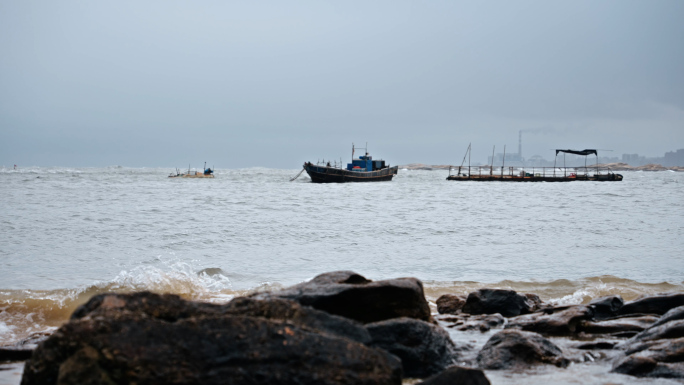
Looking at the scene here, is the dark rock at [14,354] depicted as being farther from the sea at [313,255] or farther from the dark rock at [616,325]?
the dark rock at [616,325]

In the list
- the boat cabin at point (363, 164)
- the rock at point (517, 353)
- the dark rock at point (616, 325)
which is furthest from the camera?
the boat cabin at point (363, 164)

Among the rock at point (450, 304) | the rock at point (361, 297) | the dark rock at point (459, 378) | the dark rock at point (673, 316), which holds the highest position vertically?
the rock at point (361, 297)

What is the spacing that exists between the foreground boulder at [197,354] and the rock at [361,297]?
1546 millimetres

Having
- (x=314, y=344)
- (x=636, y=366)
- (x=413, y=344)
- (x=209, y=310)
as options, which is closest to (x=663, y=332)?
(x=636, y=366)

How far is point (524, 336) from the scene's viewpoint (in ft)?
17.0

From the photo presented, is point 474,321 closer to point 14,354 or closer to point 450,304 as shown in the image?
point 450,304

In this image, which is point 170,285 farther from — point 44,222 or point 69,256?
point 44,222

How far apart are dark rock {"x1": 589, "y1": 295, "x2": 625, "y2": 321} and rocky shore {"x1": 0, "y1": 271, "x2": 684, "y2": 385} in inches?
29.9

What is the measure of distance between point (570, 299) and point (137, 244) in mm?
12715

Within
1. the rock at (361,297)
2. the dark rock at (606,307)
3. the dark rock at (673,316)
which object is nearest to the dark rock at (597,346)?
the dark rock at (673,316)

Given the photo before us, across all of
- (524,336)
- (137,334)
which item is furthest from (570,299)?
(137,334)

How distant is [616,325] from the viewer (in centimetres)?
625

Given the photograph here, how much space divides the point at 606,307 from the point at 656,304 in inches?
24.1

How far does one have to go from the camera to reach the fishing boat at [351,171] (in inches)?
2766
